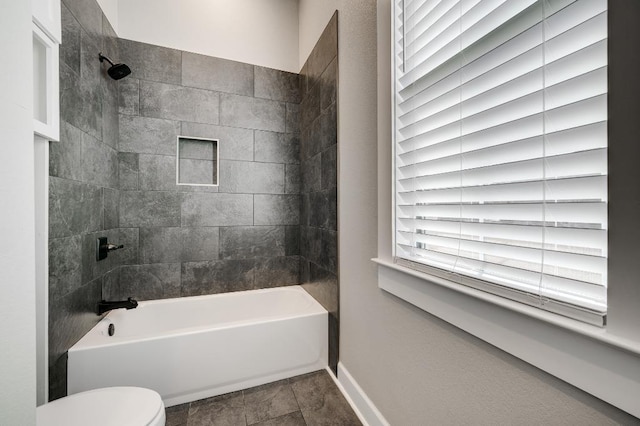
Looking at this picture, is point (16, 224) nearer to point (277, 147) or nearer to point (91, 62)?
point (91, 62)

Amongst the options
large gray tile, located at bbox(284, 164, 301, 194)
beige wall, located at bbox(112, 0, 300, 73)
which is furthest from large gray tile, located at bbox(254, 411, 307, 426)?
beige wall, located at bbox(112, 0, 300, 73)

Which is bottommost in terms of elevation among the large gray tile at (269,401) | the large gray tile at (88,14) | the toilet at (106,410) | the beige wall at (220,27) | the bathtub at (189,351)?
the large gray tile at (269,401)

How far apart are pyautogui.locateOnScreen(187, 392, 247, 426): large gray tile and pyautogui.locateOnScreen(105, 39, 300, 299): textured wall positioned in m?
0.91

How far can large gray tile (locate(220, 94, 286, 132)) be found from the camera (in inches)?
93.5

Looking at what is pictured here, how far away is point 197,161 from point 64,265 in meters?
1.24

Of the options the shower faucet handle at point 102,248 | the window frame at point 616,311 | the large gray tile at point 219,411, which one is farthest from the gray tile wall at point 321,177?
the shower faucet handle at point 102,248

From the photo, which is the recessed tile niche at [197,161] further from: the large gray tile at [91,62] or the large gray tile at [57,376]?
the large gray tile at [57,376]

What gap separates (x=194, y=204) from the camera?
2289mm

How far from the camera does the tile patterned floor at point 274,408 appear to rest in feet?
4.81

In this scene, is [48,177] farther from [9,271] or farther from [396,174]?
[396,174]

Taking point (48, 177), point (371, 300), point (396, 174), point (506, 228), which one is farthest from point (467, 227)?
point (48, 177)

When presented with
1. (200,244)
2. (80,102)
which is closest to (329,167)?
(200,244)

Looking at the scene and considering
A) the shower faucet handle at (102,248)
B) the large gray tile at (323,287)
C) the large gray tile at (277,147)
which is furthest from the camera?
the large gray tile at (277,147)

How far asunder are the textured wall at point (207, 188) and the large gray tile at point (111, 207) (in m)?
0.06
